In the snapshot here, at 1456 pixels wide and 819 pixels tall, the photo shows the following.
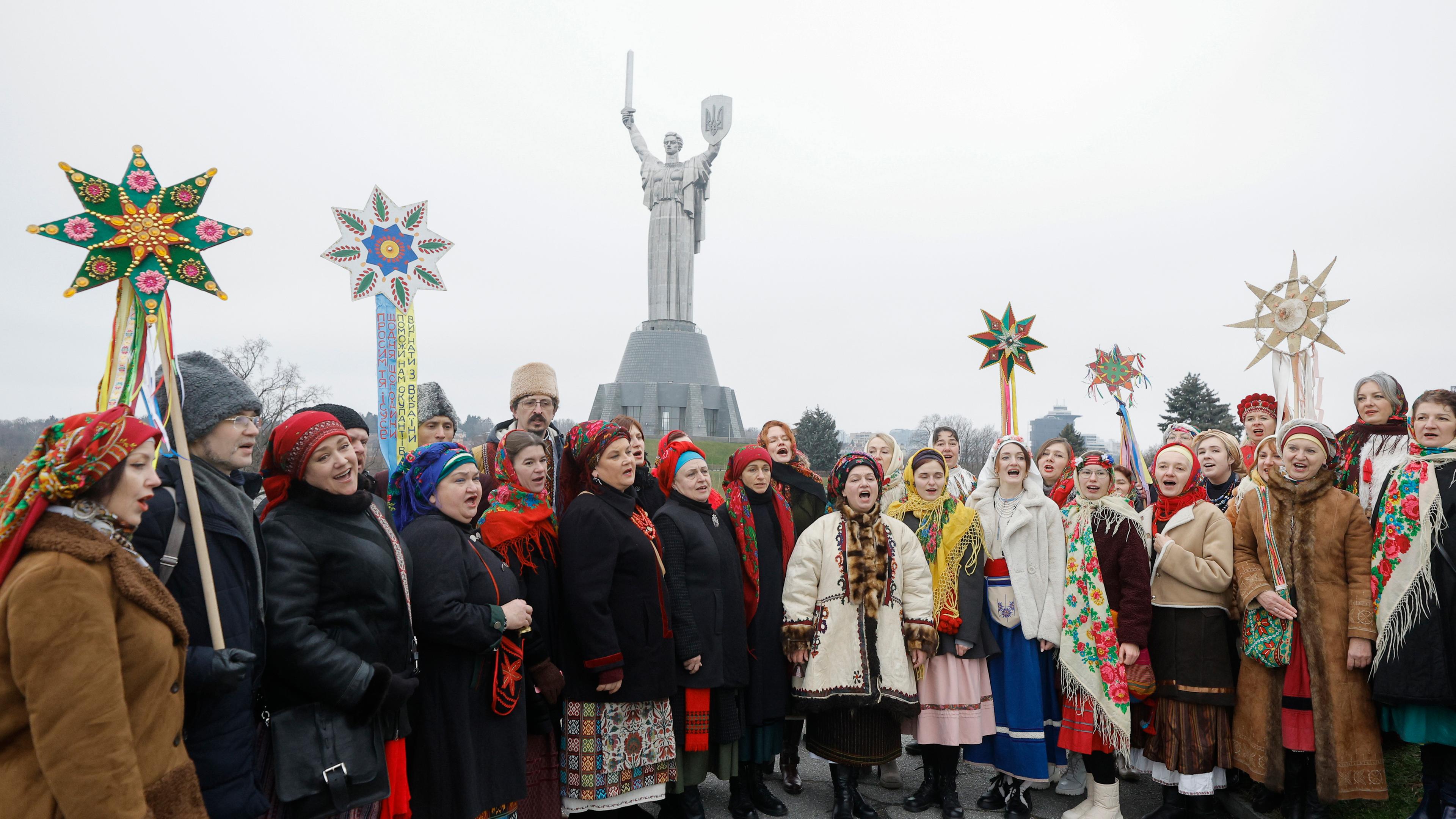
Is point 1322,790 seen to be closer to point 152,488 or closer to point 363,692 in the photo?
point 363,692

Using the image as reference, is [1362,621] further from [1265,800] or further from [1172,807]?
[1172,807]

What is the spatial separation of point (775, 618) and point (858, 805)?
3.51 ft

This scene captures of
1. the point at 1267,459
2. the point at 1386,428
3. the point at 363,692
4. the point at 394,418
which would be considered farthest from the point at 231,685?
the point at 1386,428

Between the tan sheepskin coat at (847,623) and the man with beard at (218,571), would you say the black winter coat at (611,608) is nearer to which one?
the tan sheepskin coat at (847,623)

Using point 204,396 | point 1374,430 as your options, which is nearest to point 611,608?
point 204,396

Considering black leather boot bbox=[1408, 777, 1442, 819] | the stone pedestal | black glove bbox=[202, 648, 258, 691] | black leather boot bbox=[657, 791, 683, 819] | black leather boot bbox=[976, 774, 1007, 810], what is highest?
the stone pedestal

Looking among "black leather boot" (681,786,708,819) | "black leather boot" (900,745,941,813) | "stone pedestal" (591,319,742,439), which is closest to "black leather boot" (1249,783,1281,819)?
"black leather boot" (900,745,941,813)

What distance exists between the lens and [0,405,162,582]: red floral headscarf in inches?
78.9

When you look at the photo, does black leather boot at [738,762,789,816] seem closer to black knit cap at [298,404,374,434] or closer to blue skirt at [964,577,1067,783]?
blue skirt at [964,577,1067,783]

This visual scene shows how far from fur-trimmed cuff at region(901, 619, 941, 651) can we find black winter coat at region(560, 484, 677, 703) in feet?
4.17

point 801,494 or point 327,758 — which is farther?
point 801,494

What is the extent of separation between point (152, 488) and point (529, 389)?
3007 mm

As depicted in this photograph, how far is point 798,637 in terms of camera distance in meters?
4.29

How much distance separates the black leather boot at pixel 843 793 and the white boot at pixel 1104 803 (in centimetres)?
118
